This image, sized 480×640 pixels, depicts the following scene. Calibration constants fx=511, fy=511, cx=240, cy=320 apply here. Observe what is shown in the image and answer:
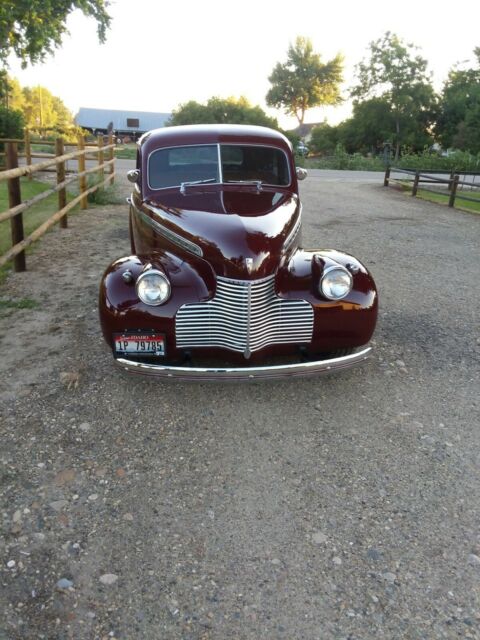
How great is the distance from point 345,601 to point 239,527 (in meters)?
0.58

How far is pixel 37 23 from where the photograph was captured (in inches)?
684

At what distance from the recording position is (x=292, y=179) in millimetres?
4953

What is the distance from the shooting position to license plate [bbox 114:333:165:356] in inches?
132

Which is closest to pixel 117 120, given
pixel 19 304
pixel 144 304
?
pixel 19 304

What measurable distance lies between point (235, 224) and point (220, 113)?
4331 centimetres

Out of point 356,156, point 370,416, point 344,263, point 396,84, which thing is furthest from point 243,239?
point 396,84

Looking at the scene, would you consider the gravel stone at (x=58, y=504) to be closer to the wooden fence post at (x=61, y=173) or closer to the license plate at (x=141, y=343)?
the license plate at (x=141, y=343)

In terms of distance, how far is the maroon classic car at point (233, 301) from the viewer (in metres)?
3.35

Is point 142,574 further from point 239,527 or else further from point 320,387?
point 320,387

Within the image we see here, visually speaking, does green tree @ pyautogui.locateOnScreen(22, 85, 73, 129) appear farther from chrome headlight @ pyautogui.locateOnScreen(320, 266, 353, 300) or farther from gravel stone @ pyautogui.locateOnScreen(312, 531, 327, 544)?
gravel stone @ pyautogui.locateOnScreen(312, 531, 327, 544)

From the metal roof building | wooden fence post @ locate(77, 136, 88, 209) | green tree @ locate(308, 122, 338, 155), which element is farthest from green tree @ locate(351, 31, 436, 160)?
wooden fence post @ locate(77, 136, 88, 209)

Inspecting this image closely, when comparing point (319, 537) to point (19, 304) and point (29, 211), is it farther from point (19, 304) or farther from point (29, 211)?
point (29, 211)

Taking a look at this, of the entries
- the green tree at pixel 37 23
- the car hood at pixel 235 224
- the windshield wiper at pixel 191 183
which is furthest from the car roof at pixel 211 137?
the green tree at pixel 37 23

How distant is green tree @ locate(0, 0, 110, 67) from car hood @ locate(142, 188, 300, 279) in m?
15.1
